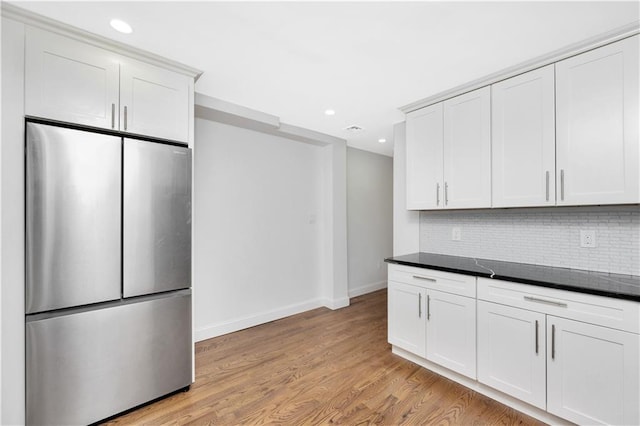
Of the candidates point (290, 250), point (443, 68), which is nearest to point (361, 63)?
point (443, 68)

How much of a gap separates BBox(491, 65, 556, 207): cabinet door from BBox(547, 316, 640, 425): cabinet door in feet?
2.86

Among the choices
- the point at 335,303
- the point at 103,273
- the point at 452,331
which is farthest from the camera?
the point at 335,303

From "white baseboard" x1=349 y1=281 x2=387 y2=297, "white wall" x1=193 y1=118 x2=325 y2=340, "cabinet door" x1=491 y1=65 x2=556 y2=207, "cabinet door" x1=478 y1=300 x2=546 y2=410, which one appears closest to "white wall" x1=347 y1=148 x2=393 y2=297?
"white baseboard" x1=349 y1=281 x2=387 y2=297

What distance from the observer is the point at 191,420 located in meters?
1.84

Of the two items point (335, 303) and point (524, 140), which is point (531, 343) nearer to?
point (524, 140)

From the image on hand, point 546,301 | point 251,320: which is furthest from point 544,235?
point 251,320

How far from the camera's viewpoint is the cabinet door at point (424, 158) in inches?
104

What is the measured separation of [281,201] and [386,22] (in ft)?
8.13

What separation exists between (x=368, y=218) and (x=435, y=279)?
2.57 m

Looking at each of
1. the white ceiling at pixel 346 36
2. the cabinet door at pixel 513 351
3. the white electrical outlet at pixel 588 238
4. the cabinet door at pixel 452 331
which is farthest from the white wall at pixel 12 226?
the white electrical outlet at pixel 588 238

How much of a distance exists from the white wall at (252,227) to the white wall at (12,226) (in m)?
1.42

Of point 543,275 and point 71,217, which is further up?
point 71,217

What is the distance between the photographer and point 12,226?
154cm

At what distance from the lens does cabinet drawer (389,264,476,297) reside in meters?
2.14
